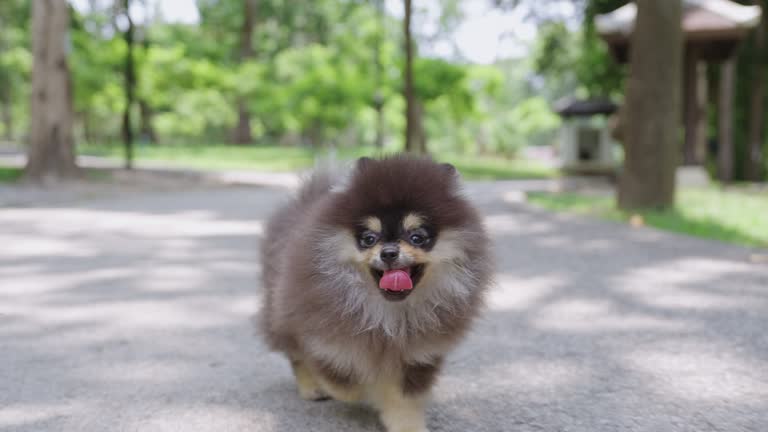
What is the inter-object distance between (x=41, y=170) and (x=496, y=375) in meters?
14.4

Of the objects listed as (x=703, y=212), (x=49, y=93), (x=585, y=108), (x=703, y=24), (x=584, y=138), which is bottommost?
(x=703, y=212)

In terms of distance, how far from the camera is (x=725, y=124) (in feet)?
62.8

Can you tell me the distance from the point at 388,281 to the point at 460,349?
1866 mm

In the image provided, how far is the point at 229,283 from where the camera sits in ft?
21.3

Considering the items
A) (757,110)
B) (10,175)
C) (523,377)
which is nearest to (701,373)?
(523,377)

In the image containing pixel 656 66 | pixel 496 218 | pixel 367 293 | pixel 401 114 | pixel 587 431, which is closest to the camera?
pixel 367 293

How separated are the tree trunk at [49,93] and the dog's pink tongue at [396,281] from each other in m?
14.9

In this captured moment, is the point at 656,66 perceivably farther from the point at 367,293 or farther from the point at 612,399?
the point at 367,293

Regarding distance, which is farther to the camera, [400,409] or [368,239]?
[400,409]

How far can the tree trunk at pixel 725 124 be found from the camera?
1891 cm

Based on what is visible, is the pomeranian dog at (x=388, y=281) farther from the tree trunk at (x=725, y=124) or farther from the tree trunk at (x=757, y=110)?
the tree trunk at (x=757, y=110)

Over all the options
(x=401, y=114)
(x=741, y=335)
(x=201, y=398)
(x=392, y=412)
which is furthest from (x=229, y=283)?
(x=401, y=114)

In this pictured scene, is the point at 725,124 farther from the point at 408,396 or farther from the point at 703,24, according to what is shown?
the point at 408,396

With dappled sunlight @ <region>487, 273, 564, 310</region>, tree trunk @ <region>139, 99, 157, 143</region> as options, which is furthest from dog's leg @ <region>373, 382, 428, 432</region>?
tree trunk @ <region>139, 99, 157, 143</region>
